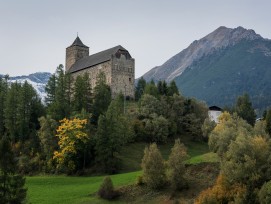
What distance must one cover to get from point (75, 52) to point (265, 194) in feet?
303

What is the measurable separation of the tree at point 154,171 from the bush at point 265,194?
14.9 meters

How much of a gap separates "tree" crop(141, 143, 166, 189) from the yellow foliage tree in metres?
17.3

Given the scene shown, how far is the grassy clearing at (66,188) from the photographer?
53.6m

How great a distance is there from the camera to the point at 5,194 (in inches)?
1655

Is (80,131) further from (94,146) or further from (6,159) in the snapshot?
(6,159)

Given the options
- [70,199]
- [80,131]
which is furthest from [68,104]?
[70,199]

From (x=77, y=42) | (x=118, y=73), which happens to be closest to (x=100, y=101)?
(x=118, y=73)

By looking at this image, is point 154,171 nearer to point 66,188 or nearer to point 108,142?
point 66,188

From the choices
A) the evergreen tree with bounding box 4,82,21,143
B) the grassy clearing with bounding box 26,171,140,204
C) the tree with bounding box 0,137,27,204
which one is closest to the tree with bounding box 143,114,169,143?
the grassy clearing with bounding box 26,171,140,204

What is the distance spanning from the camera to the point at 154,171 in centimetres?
5500

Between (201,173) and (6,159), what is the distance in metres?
24.8

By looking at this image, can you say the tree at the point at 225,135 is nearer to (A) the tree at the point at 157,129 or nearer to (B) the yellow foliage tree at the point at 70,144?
(A) the tree at the point at 157,129

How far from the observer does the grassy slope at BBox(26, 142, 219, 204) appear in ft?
177

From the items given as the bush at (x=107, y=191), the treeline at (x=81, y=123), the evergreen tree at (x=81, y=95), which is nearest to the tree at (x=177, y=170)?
the bush at (x=107, y=191)
